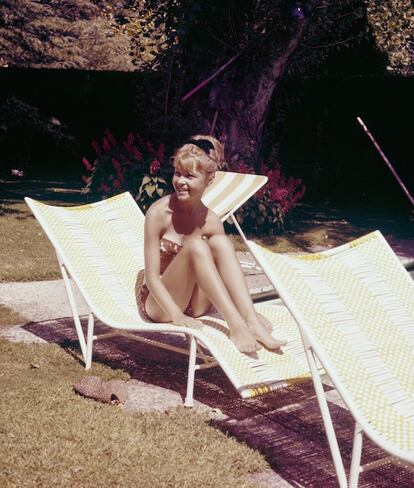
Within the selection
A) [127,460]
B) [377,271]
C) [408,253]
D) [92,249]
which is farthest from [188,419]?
[408,253]

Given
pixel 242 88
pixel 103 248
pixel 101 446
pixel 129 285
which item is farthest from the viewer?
pixel 242 88

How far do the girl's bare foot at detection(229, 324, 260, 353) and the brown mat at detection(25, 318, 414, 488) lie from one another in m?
0.35

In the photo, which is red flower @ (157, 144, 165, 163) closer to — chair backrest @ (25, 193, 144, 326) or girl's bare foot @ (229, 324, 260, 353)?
chair backrest @ (25, 193, 144, 326)

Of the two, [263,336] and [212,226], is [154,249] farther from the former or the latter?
[263,336]

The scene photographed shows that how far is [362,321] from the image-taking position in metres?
3.40

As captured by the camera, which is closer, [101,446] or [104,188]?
[101,446]

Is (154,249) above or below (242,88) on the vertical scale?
below

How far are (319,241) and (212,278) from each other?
5.85 metres

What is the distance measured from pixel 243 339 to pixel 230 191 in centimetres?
191

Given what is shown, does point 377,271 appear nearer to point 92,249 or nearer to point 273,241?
point 92,249

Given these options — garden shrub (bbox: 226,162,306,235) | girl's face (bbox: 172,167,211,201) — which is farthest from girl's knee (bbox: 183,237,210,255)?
garden shrub (bbox: 226,162,306,235)

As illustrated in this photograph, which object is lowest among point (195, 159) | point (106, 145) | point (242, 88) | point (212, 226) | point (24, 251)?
point (24, 251)

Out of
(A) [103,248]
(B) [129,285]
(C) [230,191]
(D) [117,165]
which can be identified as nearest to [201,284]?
(B) [129,285]

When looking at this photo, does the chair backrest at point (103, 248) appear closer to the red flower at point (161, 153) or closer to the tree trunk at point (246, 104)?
the red flower at point (161, 153)
